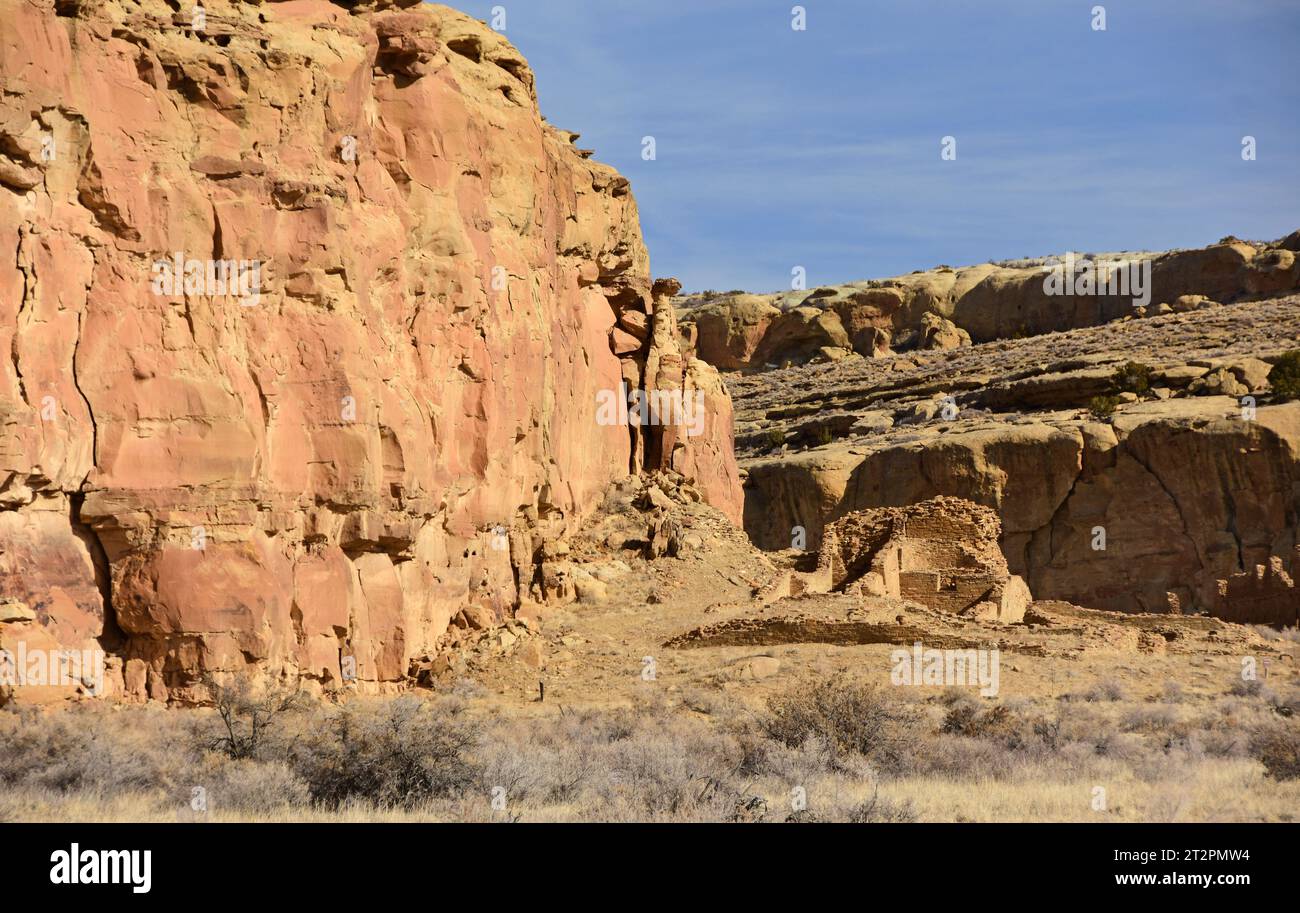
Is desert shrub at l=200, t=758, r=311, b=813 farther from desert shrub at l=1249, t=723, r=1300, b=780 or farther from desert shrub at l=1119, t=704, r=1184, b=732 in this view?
desert shrub at l=1119, t=704, r=1184, b=732

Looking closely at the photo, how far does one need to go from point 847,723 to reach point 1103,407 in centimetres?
3719

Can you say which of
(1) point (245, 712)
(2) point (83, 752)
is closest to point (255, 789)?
(2) point (83, 752)

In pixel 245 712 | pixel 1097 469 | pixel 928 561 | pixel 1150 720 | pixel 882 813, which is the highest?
pixel 1097 469

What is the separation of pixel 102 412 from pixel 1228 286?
225 feet

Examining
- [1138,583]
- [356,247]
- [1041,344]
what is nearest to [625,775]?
[356,247]

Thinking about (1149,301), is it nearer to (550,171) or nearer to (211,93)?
(550,171)

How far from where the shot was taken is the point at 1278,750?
16.8 meters

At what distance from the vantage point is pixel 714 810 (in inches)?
530

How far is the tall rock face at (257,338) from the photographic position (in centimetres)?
1972

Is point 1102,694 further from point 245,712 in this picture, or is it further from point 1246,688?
point 245,712

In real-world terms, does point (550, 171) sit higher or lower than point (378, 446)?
higher

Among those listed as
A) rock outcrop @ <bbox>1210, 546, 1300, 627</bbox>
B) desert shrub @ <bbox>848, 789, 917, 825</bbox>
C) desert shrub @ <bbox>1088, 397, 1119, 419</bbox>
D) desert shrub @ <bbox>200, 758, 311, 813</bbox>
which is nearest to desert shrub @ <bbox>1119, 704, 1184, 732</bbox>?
desert shrub @ <bbox>848, 789, 917, 825</bbox>

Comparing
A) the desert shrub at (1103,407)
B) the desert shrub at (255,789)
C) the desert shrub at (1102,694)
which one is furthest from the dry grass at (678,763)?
the desert shrub at (1103,407)

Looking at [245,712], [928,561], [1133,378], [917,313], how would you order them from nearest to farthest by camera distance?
1. [245,712]
2. [928,561]
3. [1133,378]
4. [917,313]
